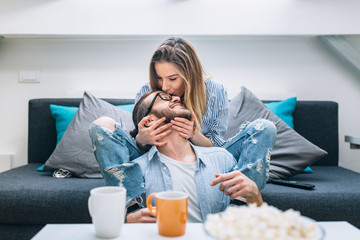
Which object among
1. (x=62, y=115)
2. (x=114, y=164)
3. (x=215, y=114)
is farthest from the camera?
(x=62, y=115)

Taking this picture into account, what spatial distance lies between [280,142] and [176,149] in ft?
2.60

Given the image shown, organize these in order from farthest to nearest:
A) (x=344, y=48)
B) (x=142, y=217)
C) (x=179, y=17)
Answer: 1. (x=344, y=48)
2. (x=179, y=17)
3. (x=142, y=217)

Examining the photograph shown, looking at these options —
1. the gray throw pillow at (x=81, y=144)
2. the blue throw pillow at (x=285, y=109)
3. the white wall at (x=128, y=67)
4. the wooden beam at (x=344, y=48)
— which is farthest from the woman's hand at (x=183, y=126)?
the wooden beam at (x=344, y=48)

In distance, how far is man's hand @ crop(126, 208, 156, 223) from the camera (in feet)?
3.34

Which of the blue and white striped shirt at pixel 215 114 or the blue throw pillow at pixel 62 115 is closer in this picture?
the blue and white striped shirt at pixel 215 114

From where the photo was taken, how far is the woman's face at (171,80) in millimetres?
1479

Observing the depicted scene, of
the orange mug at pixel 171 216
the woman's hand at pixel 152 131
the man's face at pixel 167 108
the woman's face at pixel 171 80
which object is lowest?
the orange mug at pixel 171 216

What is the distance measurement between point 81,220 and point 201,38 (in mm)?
1463

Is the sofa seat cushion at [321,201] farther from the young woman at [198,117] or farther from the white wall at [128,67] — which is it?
the white wall at [128,67]

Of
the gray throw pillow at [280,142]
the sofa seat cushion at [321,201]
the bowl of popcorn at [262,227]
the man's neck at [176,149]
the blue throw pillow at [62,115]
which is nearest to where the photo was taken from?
the bowl of popcorn at [262,227]

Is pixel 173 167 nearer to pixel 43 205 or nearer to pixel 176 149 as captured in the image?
pixel 176 149

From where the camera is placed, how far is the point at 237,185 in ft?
3.68

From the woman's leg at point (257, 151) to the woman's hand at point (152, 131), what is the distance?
30cm

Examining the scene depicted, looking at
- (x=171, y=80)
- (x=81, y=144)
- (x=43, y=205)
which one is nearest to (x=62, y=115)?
(x=81, y=144)
